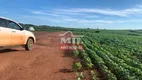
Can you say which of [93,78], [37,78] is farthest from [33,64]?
[93,78]

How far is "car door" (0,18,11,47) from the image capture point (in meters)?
10.7

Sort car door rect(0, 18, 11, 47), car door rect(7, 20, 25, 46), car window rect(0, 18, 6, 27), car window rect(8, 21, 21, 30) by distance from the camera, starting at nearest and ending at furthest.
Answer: car door rect(0, 18, 11, 47)
car window rect(0, 18, 6, 27)
car window rect(8, 21, 21, 30)
car door rect(7, 20, 25, 46)

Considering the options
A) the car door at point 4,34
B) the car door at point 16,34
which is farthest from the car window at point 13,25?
the car door at point 4,34

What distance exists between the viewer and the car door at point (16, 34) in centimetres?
1162

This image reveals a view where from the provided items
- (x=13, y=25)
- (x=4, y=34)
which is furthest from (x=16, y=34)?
(x=4, y=34)

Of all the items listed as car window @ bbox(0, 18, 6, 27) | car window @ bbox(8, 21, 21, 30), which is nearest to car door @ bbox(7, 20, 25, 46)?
car window @ bbox(8, 21, 21, 30)

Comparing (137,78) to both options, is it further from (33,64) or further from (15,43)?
(15,43)

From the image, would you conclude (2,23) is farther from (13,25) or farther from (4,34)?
(13,25)

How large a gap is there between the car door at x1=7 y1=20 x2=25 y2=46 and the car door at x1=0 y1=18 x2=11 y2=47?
1.03 ft

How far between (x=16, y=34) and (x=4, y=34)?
3.87 feet

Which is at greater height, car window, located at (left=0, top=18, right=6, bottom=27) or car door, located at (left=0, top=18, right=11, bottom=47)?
car window, located at (left=0, top=18, right=6, bottom=27)

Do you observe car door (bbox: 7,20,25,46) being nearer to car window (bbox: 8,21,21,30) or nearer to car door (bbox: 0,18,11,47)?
car window (bbox: 8,21,21,30)

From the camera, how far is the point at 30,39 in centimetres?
1367

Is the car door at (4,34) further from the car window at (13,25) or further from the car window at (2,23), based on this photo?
the car window at (13,25)
